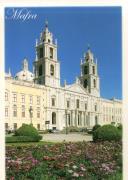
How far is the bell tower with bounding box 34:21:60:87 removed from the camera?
6633mm

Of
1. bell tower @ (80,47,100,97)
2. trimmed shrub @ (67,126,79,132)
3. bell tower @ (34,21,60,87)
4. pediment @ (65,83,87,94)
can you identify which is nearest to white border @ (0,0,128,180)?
bell tower @ (34,21,60,87)

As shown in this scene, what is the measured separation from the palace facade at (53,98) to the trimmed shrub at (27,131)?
0.28 ft

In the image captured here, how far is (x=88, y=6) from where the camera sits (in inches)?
232

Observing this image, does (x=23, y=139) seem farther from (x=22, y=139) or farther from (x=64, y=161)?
(x=64, y=161)

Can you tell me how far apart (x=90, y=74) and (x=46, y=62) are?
0.91 meters

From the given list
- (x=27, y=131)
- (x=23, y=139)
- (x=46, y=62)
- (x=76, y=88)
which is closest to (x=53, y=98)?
(x=76, y=88)

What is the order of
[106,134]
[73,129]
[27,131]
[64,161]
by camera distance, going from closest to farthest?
[64,161] → [27,131] → [106,134] → [73,129]

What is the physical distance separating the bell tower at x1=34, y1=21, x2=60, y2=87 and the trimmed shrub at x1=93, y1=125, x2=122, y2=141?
3.82 feet

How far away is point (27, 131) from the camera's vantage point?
7.08m
